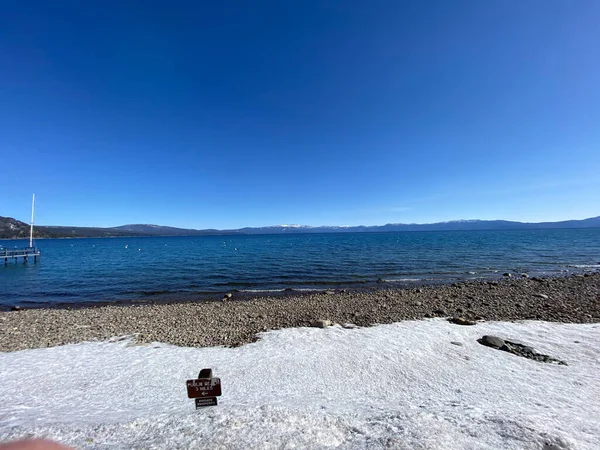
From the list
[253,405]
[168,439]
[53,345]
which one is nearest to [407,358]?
[253,405]

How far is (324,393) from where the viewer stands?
22.2 feet

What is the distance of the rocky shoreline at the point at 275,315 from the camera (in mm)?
11203

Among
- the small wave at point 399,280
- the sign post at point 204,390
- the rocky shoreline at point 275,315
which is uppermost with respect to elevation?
the sign post at point 204,390

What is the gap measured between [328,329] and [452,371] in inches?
193

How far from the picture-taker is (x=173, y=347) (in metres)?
9.91

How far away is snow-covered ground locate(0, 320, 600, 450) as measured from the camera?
4.92 meters

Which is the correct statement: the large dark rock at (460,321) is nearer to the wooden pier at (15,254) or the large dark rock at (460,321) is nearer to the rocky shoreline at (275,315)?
the rocky shoreline at (275,315)

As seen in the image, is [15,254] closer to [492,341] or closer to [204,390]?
[204,390]

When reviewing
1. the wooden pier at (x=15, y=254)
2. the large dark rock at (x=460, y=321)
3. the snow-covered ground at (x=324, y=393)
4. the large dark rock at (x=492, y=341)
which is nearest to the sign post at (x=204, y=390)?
the snow-covered ground at (x=324, y=393)

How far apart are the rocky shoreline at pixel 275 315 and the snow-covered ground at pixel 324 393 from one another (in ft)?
3.91

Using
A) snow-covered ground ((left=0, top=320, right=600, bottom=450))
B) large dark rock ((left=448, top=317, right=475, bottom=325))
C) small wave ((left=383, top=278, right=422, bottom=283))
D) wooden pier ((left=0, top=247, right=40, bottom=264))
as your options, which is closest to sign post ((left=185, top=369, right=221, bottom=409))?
snow-covered ground ((left=0, top=320, right=600, bottom=450))

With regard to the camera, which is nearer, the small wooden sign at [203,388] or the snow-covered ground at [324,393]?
the snow-covered ground at [324,393]

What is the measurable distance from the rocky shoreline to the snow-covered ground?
3.91 feet

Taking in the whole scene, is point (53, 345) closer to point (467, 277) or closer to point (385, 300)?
point (385, 300)
